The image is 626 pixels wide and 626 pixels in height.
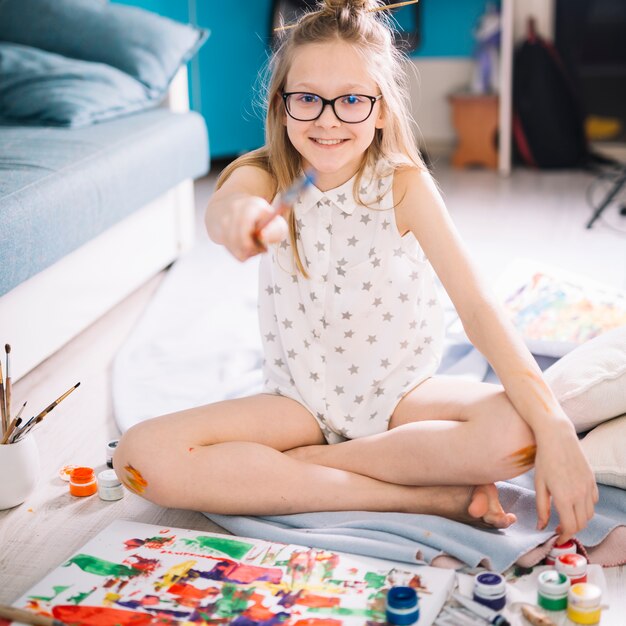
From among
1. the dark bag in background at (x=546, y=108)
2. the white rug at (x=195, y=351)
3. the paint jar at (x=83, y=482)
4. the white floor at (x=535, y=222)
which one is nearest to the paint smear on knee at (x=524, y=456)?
the white rug at (x=195, y=351)

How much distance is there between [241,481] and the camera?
1.23 meters

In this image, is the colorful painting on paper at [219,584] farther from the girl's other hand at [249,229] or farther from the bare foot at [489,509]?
the girl's other hand at [249,229]

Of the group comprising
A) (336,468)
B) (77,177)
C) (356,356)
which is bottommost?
(336,468)

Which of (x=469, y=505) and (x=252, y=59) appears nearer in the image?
(x=469, y=505)

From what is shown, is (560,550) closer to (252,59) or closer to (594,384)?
(594,384)

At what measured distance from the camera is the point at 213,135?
3543 millimetres

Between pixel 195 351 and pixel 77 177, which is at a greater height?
pixel 77 177

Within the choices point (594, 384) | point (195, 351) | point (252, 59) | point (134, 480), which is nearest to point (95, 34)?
point (195, 351)

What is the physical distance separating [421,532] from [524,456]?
156 millimetres

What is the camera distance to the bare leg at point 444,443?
117 cm

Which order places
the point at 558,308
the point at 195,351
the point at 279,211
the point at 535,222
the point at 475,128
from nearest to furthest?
the point at 279,211, the point at 558,308, the point at 195,351, the point at 535,222, the point at 475,128

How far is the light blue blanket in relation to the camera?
114 centimetres

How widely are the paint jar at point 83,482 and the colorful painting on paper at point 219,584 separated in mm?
175

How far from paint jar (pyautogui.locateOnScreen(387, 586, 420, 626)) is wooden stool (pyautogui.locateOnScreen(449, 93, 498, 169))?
2.85 m
